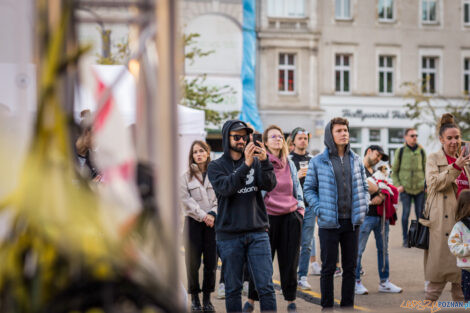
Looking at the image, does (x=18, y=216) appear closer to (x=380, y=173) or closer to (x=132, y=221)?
(x=132, y=221)

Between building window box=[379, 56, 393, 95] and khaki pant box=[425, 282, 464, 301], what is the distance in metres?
26.3

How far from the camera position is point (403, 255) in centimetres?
1127

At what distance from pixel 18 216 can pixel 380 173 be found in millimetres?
8027

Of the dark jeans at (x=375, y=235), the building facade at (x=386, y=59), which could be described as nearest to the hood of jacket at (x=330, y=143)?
the dark jeans at (x=375, y=235)

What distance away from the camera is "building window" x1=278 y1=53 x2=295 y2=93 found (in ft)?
104

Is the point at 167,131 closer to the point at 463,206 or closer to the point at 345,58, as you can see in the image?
the point at 463,206

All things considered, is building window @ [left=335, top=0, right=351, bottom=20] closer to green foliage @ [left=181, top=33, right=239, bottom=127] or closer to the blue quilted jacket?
green foliage @ [left=181, top=33, right=239, bottom=127]

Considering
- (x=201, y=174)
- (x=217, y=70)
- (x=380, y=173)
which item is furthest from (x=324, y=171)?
(x=217, y=70)

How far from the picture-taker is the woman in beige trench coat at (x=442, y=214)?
682 cm

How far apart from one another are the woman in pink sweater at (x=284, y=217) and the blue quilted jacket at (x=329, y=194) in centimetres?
47

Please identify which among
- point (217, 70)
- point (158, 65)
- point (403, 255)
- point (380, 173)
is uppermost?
point (217, 70)

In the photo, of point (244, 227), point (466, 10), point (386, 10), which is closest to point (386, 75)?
point (386, 10)

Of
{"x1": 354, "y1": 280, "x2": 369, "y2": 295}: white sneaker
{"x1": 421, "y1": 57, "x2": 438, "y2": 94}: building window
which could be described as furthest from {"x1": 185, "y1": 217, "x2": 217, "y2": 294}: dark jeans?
{"x1": 421, "y1": 57, "x2": 438, "y2": 94}: building window

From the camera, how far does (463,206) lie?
621cm
